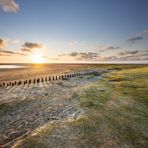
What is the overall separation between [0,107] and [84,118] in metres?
8.30

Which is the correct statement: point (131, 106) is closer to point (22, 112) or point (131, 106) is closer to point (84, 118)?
point (84, 118)

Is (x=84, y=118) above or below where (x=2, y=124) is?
above

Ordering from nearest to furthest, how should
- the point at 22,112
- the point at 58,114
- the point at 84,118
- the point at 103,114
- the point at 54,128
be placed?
the point at 54,128
the point at 84,118
the point at 103,114
the point at 58,114
the point at 22,112

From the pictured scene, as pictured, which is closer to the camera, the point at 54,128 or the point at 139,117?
the point at 54,128

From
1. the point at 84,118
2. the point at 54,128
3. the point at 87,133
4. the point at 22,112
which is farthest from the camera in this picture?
the point at 22,112

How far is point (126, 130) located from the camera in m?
8.29

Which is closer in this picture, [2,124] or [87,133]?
[87,133]

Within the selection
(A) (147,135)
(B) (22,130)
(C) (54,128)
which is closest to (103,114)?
(A) (147,135)

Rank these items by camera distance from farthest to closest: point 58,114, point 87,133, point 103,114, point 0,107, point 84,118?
point 0,107, point 58,114, point 103,114, point 84,118, point 87,133

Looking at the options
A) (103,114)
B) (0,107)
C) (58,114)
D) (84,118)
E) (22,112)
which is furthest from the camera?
(0,107)

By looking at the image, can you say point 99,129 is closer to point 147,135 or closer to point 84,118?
point 84,118

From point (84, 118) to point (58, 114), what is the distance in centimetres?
A: 239

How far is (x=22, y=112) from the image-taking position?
39.4 feet

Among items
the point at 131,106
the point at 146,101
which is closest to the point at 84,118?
the point at 131,106
